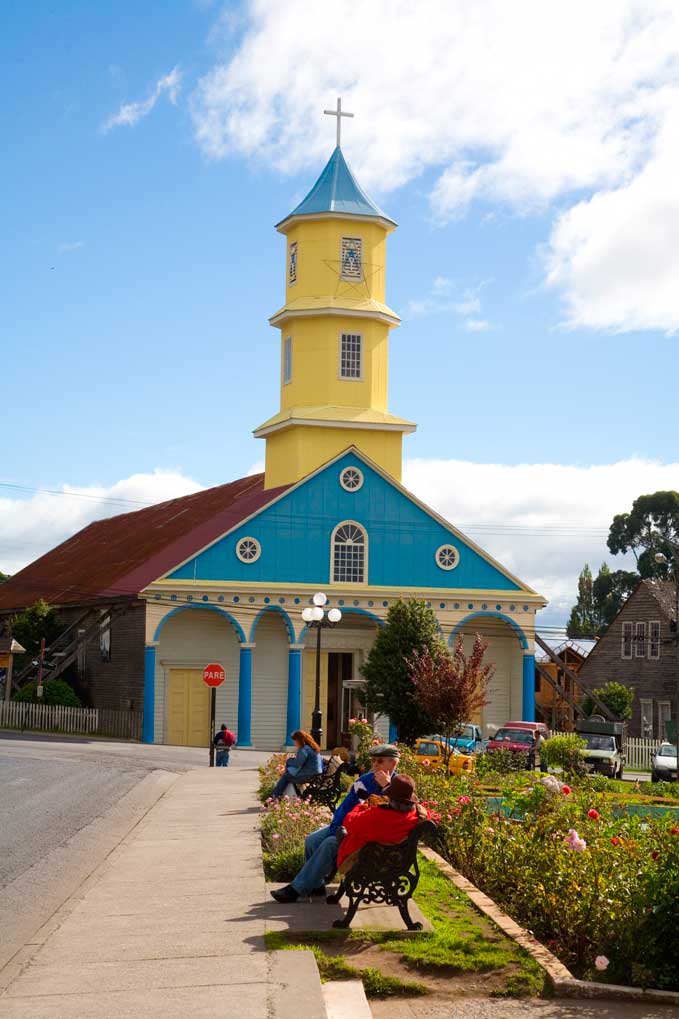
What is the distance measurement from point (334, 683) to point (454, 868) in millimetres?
33953

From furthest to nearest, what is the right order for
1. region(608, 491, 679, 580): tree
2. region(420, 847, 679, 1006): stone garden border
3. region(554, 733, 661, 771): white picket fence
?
region(608, 491, 679, 580): tree, region(554, 733, 661, 771): white picket fence, region(420, 847, 679, 1006): stone garden border

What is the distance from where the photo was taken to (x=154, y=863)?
13680 millimetres

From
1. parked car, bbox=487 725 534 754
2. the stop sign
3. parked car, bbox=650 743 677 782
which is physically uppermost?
the stop sign

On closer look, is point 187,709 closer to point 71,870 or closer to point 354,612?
point 354,612

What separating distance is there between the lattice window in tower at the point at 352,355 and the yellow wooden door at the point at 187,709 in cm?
1189

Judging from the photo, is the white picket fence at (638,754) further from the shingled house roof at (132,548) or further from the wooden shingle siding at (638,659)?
the shingled house roof at (132,548)

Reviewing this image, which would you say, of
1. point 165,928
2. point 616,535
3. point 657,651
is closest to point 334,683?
point 657,651

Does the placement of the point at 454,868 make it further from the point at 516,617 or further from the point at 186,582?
the point at 516,617

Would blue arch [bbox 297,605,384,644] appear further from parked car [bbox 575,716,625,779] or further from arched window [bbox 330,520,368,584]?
parked car [bbox 575,716,625,779]

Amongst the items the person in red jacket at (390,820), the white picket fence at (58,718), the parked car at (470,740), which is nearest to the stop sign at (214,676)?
the parked car at (470,740)

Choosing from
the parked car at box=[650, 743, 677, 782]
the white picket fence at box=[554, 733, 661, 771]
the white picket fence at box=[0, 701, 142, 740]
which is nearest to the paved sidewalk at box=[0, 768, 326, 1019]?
the parked car at box=[650, 743, 677, 782]

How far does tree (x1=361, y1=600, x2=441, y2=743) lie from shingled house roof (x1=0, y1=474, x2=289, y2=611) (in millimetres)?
9768

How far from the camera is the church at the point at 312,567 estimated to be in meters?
43.5

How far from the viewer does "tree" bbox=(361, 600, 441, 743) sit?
32.2m
